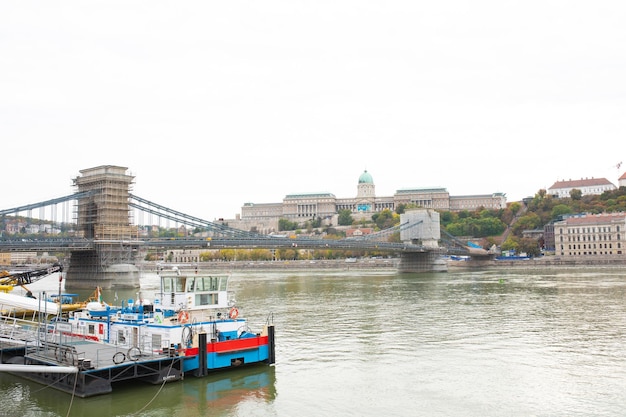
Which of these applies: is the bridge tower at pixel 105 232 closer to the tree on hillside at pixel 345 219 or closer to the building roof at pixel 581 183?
the building roof at pixel 581 183

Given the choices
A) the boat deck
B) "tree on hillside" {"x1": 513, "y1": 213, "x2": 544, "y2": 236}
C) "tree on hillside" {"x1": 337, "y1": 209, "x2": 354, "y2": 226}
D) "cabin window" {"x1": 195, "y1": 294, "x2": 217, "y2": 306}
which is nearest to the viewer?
the boat deck

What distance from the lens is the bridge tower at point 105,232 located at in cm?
5856

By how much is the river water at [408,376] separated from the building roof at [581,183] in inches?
5177

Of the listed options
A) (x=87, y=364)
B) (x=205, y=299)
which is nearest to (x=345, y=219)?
(x=205, y=299)

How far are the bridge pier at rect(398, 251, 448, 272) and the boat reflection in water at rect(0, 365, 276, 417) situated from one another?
7214 centimetres

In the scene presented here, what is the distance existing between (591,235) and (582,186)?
199ft

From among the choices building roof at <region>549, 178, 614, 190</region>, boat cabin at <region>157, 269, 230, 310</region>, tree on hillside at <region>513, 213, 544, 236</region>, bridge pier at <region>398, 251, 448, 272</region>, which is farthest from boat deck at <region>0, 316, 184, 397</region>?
building roof at <region>549, 178, 614, 190</region>

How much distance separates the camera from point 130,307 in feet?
63.2

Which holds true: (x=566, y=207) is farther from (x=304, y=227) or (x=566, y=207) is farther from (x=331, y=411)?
(x=331, y=411)

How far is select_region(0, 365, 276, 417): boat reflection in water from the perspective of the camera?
14.7 meters

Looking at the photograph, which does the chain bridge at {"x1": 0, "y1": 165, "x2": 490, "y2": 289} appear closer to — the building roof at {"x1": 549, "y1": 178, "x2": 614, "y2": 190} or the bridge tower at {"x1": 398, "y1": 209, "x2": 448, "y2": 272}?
the bridge tower at {"x1": 398, "y1": 209, "x2": 448, "y2": 272}

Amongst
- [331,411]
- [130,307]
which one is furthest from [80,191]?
[331,411]

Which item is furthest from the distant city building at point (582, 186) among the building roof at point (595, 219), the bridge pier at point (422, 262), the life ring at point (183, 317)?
the life ring at point (183, 317)

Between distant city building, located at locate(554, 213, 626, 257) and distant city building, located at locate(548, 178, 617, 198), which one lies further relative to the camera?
distant city building, located at locate(548, 178, 617, 198)
